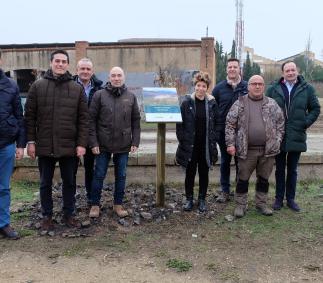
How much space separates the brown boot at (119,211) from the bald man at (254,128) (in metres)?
1.59

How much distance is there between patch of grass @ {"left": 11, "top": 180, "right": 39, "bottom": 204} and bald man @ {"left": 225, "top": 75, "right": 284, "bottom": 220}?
10.8ft

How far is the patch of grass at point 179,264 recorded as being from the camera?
442cm

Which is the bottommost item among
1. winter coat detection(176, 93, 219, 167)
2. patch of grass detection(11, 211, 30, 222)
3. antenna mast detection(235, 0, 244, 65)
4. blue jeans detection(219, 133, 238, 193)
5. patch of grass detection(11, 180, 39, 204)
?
patch of grass detection(11, 180, 39, 204)

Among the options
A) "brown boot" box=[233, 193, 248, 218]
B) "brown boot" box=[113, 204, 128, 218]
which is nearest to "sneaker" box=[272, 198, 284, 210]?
"brown boot" box=[233, 193, 248, 218]

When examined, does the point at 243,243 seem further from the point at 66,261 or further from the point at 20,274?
the point at 20,274

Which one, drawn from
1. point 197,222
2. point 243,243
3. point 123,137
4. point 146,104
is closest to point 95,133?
point 123,137

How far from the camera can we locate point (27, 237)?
205 inches

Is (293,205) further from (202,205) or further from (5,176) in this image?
(5,176)

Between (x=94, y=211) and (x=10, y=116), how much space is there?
163cm

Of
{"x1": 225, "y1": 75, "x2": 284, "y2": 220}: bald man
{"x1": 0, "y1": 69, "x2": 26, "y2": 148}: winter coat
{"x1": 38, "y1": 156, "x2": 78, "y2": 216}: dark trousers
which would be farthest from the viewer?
{"x1": 225, "y1": 75, "x2": 284, "y2": 220}: bald man

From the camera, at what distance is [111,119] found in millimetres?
5336

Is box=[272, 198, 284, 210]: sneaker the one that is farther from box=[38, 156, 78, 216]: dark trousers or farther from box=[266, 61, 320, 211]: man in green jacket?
box=[38, 156, 78, 216]: dark trousers

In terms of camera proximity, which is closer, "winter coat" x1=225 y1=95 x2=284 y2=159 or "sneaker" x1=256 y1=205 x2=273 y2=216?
"winter coat" x1=225 y1=95 x2=284 y2=159

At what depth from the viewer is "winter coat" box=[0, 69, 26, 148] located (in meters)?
4.79
